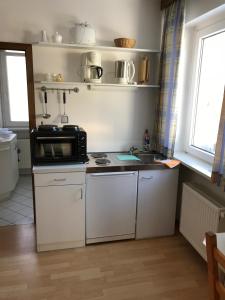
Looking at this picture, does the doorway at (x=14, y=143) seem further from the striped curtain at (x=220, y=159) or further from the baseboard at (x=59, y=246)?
the striped curtain at (x=220, y=159)

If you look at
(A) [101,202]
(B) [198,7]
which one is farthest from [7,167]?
(B) [198,7]

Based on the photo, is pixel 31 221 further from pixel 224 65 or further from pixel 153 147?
pixel 224 65

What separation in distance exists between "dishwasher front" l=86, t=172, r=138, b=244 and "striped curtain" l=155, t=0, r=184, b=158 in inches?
21.5

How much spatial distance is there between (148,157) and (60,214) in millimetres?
1068

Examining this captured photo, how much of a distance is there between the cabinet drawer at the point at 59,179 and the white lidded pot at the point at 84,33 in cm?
127

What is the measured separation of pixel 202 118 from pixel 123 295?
1.75m

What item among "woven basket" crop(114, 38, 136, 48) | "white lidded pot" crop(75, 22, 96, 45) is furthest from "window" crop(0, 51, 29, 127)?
"woven basket" crop(114, 38, 136, 48)

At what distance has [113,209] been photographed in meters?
2.44

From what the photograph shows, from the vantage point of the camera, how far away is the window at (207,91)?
2.23 metres

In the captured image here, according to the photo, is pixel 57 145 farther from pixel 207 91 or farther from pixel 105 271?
pixel 207 91

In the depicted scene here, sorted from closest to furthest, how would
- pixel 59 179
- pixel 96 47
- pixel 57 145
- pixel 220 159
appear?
1. pixel 220 159
2. pixel 59 179
3. pixel 57 145
4. pixel 96 47

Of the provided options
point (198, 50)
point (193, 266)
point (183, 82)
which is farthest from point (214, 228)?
point (198, 50)

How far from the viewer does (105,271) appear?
213cm

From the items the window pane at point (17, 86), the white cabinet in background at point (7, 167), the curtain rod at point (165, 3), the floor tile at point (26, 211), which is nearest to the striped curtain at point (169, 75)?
the curtain rod at point (165, 3)
